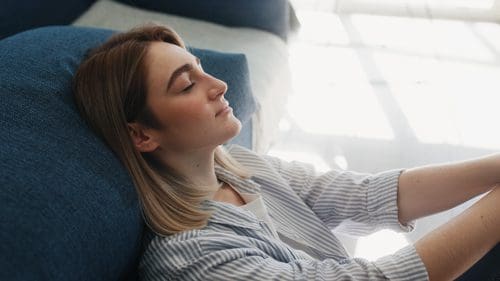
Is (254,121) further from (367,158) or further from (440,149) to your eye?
(440,149)

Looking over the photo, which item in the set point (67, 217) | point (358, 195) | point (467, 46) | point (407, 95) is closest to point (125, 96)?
point (67, 217)

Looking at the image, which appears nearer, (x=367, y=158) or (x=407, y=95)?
(x=367, y=158)

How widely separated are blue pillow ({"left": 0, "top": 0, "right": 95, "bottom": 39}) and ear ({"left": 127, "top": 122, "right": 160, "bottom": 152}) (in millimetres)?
909

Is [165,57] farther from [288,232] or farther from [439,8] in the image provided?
[439,8]

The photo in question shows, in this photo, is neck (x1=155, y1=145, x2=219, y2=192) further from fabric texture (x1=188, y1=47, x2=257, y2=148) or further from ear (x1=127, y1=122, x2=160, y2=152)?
fabric texture (x1=188, y1=47, x2=257, y2=148)

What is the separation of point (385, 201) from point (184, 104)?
18.0 inches

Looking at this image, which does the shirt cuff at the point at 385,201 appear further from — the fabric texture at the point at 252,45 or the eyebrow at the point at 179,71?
the fabric texture at the point at 252,45

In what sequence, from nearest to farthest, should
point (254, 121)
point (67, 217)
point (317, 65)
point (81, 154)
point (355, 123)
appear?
point (67, 217)
point (81, 154)
point (254, 121)
point (355, 123)
point (317, 65)

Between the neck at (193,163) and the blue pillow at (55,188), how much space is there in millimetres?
122

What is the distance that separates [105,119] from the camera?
1.01m

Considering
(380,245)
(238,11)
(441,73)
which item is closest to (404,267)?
(380,245)

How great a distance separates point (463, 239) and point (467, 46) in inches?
76.3

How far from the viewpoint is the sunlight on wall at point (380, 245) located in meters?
1.67

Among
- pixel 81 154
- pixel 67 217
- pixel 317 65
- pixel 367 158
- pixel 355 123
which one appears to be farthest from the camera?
pixel 317 65
